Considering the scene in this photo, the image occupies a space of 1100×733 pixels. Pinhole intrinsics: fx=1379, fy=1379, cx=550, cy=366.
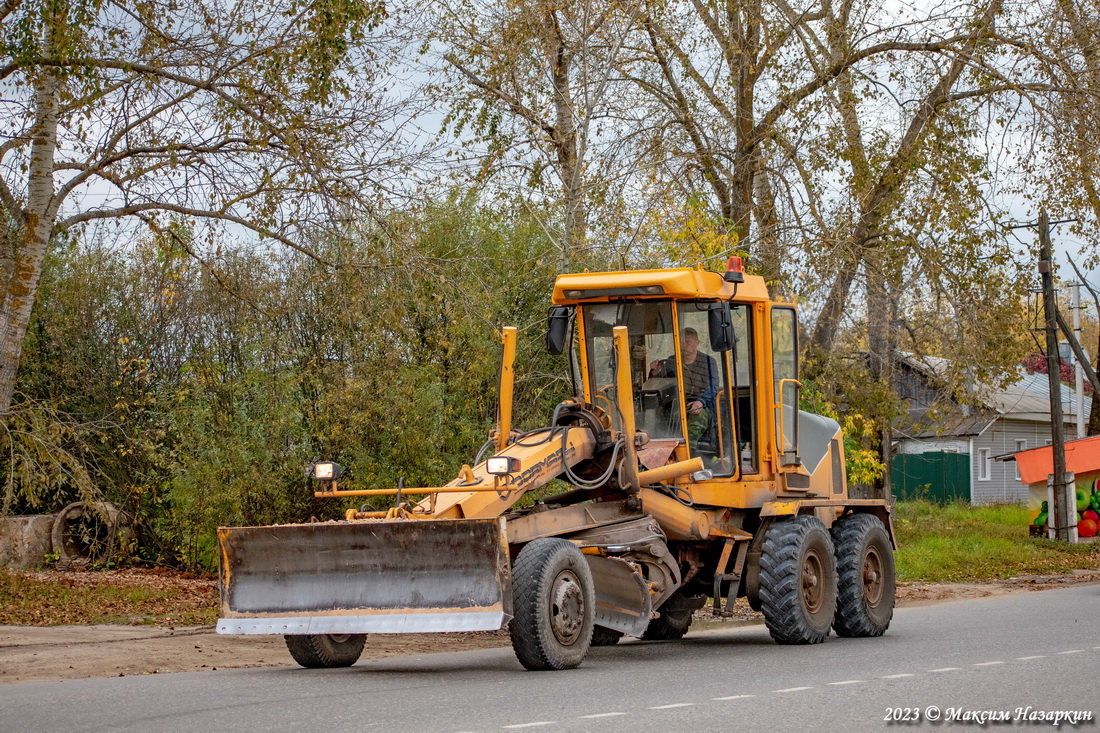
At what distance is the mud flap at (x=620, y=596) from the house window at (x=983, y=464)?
48.2 m

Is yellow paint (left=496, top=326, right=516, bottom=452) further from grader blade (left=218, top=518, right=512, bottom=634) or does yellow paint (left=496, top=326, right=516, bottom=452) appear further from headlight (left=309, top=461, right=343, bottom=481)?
grader blade (left=218, top=518, right=512, bottom=634)

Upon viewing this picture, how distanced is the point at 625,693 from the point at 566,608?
135 centimetres

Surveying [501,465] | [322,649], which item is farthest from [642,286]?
[322,649]

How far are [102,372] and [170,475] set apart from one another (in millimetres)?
2802

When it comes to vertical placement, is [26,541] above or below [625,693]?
above

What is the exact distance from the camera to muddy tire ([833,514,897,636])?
1366cm

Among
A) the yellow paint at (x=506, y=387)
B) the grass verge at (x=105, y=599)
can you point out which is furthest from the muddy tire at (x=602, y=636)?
the grass verge at (x=105, y=599)

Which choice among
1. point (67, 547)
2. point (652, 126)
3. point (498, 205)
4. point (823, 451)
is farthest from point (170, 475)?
point (823, 451)

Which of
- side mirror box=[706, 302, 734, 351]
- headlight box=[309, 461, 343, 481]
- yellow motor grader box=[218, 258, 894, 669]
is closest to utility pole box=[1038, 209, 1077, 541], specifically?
yellow motor grader box=[218, 258, 894, 669]

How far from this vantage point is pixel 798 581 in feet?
40.9

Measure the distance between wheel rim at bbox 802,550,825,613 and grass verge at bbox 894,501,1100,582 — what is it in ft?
36.5

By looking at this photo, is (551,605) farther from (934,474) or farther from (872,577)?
(934,474)

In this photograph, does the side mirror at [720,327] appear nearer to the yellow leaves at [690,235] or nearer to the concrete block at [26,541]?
the yellow leaves at [690,235]

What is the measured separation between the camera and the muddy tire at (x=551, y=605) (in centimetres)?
989
